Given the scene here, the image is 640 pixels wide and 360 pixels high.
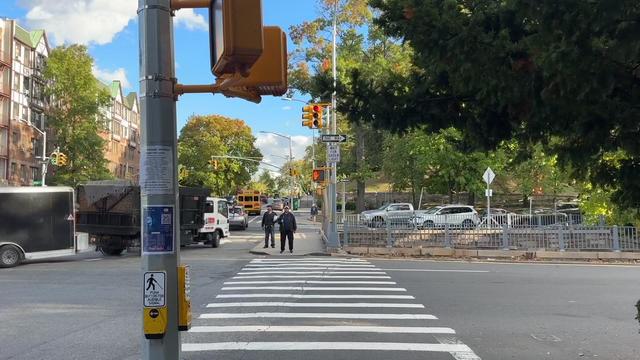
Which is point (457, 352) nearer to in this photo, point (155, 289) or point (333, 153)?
point (155, 289)

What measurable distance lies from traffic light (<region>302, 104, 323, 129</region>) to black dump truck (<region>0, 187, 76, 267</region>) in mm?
9568

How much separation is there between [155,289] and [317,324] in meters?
5.94

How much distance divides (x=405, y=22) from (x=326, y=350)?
446 cm

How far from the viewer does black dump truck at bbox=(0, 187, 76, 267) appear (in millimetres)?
18859

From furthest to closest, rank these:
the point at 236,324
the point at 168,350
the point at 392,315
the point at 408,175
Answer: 1. the point at 408,175
2. the point at 392,315
3. the point at 236,324
4. the point at 168,350

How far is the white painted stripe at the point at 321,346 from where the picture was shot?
7625 millimetres

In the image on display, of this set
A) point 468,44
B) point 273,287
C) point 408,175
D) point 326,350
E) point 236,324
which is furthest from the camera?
point 408,175

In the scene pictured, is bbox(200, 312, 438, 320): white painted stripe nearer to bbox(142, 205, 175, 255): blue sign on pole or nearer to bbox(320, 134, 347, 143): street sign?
bbox(142, 205, 175, 255): blue sign on pole

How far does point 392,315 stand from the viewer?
393 inches

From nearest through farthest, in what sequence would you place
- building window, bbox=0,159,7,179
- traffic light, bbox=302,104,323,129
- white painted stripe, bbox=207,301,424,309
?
white painted stripe, bbox=207,301,424,309 → traffic light, bbox=302,104,323,129 → building window, bbox=0,159,7,179

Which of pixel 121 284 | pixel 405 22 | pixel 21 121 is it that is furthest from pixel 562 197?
pixel 405 22

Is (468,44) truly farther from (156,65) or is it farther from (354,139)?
(354,139)

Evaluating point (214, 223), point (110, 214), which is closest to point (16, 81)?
point (214, 223)

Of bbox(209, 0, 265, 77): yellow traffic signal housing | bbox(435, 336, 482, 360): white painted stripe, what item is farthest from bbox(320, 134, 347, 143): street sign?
bbox(209, 0, 265, 77): yellow traffic signal housing
